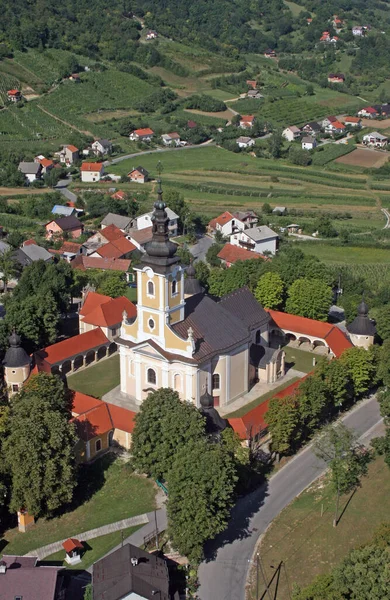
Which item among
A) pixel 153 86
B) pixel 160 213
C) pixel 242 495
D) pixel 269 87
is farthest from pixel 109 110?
pixel 242 495

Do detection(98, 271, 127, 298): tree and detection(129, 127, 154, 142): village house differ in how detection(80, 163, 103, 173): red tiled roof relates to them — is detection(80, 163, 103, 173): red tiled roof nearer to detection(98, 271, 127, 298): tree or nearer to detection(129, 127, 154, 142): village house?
detection(129, 127, 154, 142): village house

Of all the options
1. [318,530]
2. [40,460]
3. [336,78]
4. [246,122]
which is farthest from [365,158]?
[40,460]

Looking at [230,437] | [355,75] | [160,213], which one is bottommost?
[355,75]

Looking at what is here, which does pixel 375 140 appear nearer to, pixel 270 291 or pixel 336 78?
pixel 336 78

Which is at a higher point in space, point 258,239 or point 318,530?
point 318,530

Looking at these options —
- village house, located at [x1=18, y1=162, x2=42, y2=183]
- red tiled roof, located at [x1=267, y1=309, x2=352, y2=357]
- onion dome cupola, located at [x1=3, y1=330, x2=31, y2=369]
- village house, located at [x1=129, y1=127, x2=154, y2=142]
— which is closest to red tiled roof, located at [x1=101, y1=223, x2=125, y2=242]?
village house, located at [x1=18, y1=162, x2=42, y2=183]

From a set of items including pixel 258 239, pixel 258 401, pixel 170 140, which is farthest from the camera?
pixel 170 140

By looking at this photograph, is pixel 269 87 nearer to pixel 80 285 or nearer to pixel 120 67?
pixel 120 67
